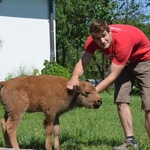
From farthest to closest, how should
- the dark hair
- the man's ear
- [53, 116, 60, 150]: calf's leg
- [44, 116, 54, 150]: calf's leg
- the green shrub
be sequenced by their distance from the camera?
the green shrub
[53, 116, 60, 150]: calf's leg
[44, 116, 54, 150]: calf's leg
the man's ear
the dark hair

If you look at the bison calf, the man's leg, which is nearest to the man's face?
the bison calf

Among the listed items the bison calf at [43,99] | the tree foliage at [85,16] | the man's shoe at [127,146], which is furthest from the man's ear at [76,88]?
the tree foliage at [85,16]

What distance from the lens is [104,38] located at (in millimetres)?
6441

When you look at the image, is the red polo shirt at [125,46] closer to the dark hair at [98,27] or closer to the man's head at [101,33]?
the man's head at [101,33]

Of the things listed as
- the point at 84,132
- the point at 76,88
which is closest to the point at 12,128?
the point at 76,88

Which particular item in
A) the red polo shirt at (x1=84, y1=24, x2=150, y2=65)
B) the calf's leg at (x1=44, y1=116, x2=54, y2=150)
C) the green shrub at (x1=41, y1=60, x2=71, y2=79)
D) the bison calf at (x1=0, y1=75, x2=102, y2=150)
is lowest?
the green shrub at (x1=41, y1=60, x2=71, y2=79)

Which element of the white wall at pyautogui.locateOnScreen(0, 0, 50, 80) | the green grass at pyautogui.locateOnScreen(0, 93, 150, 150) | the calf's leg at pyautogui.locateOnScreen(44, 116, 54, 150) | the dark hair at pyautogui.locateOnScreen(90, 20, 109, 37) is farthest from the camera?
the white wall at pyautogui.locateOnScreen(0, 0, 50, 80)

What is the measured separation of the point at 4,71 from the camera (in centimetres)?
1952

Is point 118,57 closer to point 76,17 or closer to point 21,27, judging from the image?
point 21,27

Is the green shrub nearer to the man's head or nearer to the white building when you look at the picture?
the white building

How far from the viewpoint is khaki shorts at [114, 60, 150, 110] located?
7027 millimetres

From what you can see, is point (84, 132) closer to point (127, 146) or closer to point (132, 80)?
point (127, 146)

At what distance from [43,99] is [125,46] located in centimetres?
148

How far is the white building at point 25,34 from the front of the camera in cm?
1970
